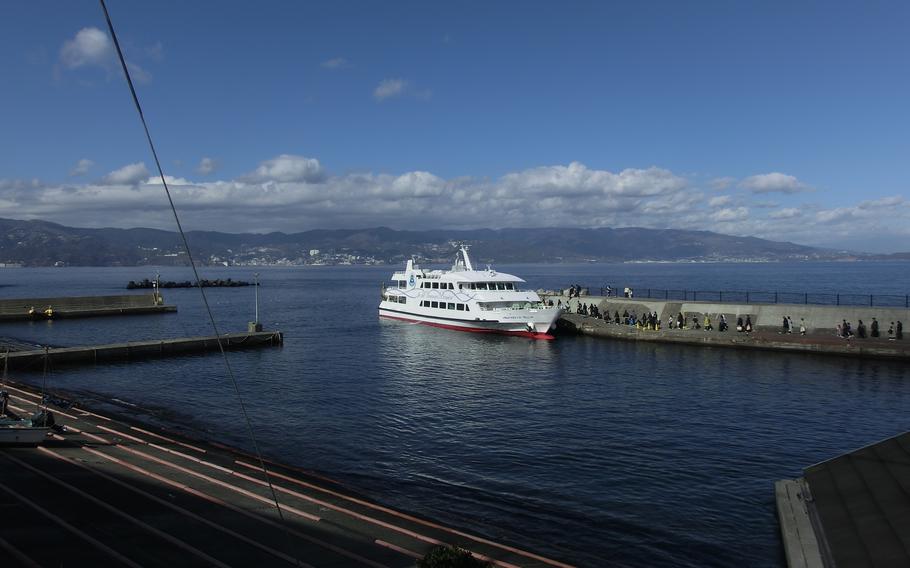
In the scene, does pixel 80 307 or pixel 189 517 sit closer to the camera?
pixel 189 517

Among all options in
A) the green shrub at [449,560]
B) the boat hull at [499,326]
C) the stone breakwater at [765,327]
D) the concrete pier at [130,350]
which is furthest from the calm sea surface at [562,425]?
the green shrub at [449,560]

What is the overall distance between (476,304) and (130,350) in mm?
30227

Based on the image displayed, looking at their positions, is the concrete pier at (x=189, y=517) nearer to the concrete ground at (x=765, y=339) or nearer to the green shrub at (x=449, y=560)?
the green shrub at (x=449, y=560)

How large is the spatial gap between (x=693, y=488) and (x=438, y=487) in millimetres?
7967

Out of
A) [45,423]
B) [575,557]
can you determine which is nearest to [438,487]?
[575,557]

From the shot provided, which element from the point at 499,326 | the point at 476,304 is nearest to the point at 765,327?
the point at 499,326

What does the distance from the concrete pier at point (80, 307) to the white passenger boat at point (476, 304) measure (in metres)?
39.4

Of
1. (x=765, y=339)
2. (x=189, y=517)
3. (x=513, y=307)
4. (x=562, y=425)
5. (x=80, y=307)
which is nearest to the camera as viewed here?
(x=189, y=517)

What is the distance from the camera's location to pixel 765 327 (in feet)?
156

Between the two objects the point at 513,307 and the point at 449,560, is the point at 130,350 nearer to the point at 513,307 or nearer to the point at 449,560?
the point at 513,307

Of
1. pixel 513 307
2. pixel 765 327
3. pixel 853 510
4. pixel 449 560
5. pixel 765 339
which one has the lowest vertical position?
pixel 765 339

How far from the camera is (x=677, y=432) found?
24.3 meters

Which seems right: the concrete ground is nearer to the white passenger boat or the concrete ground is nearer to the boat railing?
the boat railing

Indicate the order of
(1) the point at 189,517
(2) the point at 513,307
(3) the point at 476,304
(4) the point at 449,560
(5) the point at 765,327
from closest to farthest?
(4) the point at 449,560, (1) the point at 189,517, (5) the point at 765,327, (2) the point at 513,307, (3) the point at 476,304
